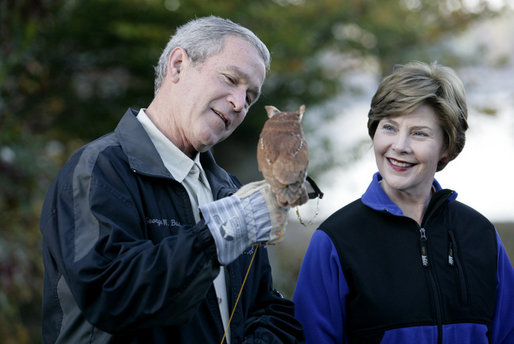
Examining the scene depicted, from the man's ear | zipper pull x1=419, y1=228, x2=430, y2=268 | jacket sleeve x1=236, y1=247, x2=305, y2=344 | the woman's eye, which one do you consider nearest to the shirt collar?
the man's ear

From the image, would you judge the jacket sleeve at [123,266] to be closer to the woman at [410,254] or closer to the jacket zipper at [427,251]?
the woman at [410,254]

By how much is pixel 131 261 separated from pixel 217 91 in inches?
25.0

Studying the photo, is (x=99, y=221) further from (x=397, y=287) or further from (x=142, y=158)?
(x=397, y=287)

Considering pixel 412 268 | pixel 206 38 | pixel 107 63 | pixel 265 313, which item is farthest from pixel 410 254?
pixel 107 63

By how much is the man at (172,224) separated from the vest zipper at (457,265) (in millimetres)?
623

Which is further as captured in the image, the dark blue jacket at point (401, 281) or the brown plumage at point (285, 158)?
the dark blue jacket at point (401, 281)

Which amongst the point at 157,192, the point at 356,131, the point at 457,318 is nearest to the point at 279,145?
the point at 157,192

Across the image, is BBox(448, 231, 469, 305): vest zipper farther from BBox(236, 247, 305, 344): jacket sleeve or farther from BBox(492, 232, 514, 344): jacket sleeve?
BBox(236, 247, 305, 344): jacket sleeve

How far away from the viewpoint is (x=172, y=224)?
5.55 ft

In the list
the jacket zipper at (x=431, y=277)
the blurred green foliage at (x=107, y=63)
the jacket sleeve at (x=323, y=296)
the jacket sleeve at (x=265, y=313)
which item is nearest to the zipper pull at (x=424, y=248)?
the jacket zipper at (x=431, y=277)

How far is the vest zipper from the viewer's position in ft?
6.46

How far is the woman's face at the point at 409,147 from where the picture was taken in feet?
6.63

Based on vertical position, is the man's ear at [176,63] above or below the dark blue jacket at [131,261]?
above

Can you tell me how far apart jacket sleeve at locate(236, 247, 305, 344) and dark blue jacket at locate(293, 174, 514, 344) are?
88 mm
